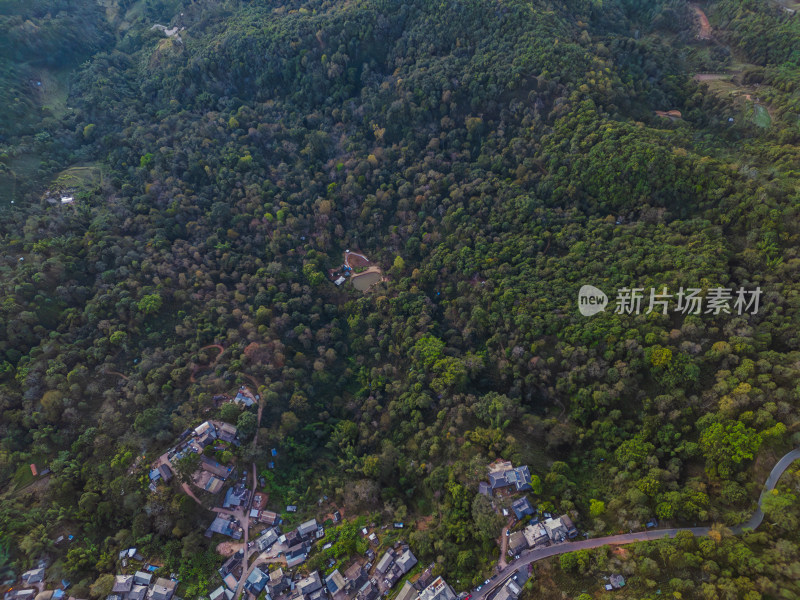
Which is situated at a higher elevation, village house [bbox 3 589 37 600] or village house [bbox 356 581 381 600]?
village house [bbox 3 589 37 600]

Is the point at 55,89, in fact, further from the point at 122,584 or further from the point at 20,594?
the point at 122,584

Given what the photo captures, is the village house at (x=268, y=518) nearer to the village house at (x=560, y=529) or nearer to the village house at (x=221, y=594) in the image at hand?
the village house at (x=221, y=594)

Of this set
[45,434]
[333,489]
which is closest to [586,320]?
[333,489]

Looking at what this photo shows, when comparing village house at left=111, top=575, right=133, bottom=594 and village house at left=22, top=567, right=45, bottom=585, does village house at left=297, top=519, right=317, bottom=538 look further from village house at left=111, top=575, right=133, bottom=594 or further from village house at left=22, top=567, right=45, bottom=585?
village house at left=22, top=567, right=45, bottom=585

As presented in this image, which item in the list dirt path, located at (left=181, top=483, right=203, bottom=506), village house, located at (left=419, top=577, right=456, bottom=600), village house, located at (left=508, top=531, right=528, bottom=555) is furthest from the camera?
dirt path, located at (left=181, top=483, right=203, bottom=506)

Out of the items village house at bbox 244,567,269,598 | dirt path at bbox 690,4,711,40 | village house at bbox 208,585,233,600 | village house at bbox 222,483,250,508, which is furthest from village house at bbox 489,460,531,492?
dirt path at bbox 690,4,711,40

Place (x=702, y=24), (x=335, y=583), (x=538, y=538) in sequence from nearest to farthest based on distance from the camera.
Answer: (x=538, y=538), (x=335, y=583), (x=702, y=24)

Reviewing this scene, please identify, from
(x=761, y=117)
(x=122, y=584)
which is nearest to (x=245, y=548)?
(x=122, y=584)
